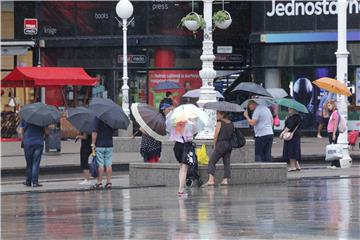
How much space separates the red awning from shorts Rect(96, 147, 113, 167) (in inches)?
651

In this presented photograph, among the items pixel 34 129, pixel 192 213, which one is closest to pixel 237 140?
pixel 34 129

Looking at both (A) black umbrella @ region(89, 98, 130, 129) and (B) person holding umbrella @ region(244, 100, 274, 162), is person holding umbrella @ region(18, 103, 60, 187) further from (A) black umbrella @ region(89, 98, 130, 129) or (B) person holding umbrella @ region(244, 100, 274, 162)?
(B) person holding umbrella @ region(244, 100, 274, 162)

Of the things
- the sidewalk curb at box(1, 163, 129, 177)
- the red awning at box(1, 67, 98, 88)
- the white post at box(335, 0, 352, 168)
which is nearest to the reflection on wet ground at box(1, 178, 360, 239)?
the white post at box(335, 0, 352, 168)

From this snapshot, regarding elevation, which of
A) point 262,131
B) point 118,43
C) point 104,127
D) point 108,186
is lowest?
point 108,186

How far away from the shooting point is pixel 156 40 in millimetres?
41031

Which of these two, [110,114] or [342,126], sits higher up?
[110,114]

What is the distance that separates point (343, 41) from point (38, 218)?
42.7 ft

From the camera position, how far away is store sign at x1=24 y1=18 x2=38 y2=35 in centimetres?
4019

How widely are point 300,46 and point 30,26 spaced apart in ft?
35.1

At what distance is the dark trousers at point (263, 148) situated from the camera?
2316 centimetres

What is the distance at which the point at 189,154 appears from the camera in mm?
18922

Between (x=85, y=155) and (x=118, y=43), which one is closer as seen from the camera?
(x=85, y=155)

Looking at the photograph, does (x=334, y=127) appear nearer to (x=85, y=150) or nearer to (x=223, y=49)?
(x=85, y=150)

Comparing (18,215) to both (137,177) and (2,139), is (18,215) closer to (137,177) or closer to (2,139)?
(137,177)
